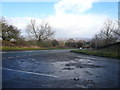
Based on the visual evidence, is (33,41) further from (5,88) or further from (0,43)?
(5,88)

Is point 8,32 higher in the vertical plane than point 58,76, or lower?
higher

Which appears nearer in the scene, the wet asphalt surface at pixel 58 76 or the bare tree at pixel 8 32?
the wet asphalt surface at pixel 58 76

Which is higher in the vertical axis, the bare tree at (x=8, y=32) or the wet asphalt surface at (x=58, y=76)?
the bare tree at (x=8, y=32)

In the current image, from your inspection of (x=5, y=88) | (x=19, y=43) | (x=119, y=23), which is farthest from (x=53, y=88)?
(x=19, y=43)

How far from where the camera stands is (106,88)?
17.8 feet

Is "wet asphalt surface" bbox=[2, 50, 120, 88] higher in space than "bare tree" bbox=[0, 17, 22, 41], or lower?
lower

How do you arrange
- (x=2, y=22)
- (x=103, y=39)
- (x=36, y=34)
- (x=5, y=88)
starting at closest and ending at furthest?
(x=5, y=88) → (x=2, y=22) → (x=103, y=39) → (x=36, y=34)

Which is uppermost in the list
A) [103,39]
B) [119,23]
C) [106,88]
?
[119,23]

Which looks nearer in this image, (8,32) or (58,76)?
(58,76)

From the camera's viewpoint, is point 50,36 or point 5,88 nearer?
point 5,88

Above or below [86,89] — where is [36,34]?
above

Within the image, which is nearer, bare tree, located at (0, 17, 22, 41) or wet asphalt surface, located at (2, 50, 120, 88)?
wet asphalt surface, located at (2, 50, 120, 88)

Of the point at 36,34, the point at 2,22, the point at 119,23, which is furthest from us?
the point at 36,34

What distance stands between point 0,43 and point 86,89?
3522 cm
